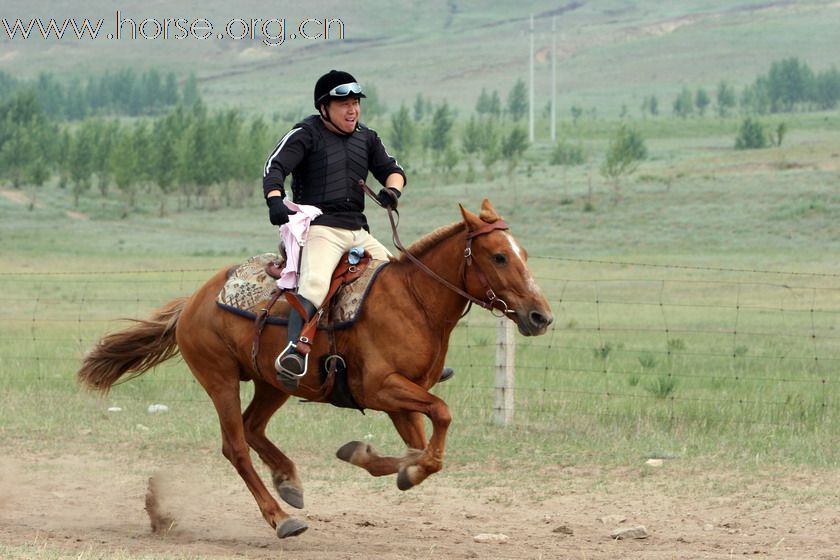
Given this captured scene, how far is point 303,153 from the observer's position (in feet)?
27.6

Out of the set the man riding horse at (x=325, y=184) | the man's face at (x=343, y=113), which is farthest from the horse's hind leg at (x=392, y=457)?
the man's face at (x=343, y=113)

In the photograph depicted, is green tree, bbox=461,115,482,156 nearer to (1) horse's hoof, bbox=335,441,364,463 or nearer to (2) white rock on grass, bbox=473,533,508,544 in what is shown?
(2) white rock on grass, bbox=473,533,508,544

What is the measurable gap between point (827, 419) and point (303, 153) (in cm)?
633

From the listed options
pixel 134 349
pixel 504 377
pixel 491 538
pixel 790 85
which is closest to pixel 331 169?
pixel 134 349

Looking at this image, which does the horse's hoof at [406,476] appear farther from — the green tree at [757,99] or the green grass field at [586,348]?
the green tree at [757,99]

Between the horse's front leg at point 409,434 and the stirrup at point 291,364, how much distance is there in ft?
1.55

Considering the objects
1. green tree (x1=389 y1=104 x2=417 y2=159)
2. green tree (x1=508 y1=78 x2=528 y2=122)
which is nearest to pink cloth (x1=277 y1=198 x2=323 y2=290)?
green tree (x1=389 y1=104 x2=417 y2=159)

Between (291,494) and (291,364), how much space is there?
1168 millimetres

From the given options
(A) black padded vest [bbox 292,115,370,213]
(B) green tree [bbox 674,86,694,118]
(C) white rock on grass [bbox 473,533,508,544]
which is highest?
(B) green tree [bbox 674,86,694,118]

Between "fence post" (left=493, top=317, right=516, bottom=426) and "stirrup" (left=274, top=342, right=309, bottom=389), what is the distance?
15.2ft

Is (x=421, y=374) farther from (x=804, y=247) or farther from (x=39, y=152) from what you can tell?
(x=39, y=152)

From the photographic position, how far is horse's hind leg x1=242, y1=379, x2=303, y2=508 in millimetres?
8797

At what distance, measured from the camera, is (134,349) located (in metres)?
9.84

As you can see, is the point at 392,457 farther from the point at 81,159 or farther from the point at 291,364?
the point at 81,159
